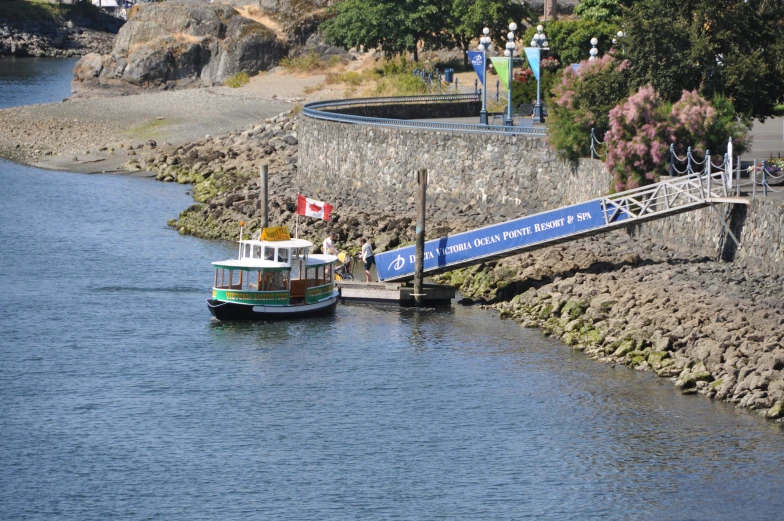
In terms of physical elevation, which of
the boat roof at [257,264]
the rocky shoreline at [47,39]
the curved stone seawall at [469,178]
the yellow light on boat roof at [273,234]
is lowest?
the boat roof at [257,264]

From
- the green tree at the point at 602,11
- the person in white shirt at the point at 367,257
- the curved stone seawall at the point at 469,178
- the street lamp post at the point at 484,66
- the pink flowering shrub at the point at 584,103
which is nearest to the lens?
the curved stone seawall at the point at 469,178

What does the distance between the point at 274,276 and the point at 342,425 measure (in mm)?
10396

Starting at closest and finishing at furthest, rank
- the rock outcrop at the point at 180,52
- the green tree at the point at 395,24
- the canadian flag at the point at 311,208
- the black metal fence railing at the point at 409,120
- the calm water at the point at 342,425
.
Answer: the calm water at the point at 342,425 < the canadian flag at the point at 311,208 < the black metal fence railing at the point at 409,120 < the green tree at the point at 395,24 < the rock outcrop at the point at 180,52

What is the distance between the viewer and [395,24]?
3430 inches

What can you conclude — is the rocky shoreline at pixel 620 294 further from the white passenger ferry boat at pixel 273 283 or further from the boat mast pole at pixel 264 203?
the white passenger ferry boat at pixel 273 283

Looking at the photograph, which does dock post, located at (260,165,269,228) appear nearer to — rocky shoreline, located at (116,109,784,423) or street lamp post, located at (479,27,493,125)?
rocky shoreline, located at (116,109,784,423)

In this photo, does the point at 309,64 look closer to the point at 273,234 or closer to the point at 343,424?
the point at 273,234

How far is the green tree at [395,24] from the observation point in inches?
3418

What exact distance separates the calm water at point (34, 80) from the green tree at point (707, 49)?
74.1 meters

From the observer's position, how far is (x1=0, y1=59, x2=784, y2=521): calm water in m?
26.8

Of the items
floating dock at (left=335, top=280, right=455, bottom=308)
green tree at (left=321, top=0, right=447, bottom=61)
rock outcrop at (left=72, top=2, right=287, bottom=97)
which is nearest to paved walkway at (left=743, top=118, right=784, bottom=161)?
floating dock at (left=335, top=280, right=455, bottom=308)

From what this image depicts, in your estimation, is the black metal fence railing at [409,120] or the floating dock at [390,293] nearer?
the floating dock at [390,293]

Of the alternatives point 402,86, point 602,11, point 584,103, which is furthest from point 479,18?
point 584,103

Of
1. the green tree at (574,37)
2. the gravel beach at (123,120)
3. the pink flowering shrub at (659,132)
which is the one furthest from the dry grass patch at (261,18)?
the pink flowering shrub at (659,132)
